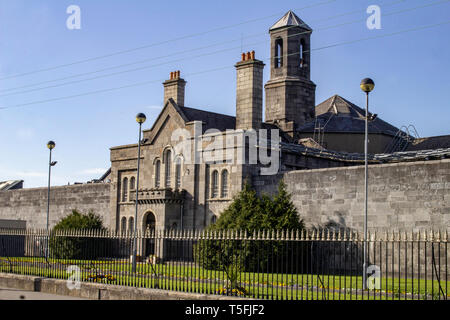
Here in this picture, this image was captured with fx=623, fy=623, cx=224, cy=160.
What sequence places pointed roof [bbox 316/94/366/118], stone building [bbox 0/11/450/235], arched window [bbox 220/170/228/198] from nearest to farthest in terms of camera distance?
1. stone building [bbox 0/11/450/235]
2. arched window [bbox 220/170/228/198]
3. pointed roof [bbox 316/94/366/118]

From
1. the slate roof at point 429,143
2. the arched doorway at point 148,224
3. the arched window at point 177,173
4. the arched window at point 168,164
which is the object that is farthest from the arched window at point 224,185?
the slate roof at point 429,143

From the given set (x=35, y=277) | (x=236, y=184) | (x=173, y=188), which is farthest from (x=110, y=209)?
(x=35, y=277)

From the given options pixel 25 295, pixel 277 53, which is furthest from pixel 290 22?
pixel 25 295

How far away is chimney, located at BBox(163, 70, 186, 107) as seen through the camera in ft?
134

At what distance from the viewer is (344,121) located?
4909 centimetres

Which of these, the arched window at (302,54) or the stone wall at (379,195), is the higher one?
the arched window at (302,54)

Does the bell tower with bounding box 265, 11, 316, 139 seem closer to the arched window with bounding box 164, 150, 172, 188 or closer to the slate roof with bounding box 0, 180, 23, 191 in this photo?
the arched window with bounding box 164, 150, 172, 188

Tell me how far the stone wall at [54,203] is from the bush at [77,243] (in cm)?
544

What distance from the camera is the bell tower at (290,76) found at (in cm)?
4891

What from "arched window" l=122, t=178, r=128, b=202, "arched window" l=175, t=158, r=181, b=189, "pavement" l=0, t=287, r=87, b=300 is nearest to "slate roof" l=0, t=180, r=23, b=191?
"arched window" l=122, t=178, r=128, b=202

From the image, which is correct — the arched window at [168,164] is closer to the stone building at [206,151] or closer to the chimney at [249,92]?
the stone building at [206,151]

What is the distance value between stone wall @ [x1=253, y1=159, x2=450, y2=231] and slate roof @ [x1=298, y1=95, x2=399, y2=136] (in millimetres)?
17061

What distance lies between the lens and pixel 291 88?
161 feet
